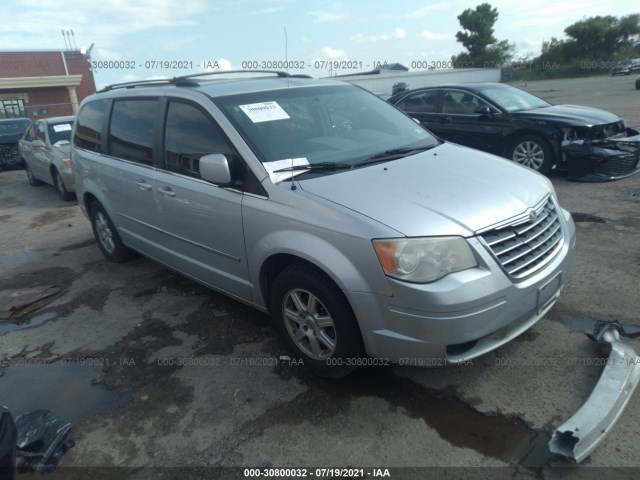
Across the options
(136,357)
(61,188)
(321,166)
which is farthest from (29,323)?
(61,188)

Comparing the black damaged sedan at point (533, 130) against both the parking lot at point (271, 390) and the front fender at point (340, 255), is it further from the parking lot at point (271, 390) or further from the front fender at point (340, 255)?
the front fender at point (340, 255)

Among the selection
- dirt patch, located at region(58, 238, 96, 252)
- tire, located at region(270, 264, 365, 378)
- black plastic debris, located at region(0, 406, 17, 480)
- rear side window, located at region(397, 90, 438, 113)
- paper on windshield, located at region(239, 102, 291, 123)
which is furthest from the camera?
rear side window, located at region(397, 90, 438, 113)

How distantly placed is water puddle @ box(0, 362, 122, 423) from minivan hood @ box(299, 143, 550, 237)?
6.44ft

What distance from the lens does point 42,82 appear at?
31828mm

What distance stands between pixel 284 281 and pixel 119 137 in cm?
271

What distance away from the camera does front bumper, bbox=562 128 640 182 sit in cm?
684

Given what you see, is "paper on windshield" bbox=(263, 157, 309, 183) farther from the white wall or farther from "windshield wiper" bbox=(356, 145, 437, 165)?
the white wall

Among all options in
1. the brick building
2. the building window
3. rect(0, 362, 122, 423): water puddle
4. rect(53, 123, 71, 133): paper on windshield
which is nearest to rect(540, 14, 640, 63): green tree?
the brick building

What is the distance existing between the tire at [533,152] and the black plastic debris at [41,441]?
271 inches

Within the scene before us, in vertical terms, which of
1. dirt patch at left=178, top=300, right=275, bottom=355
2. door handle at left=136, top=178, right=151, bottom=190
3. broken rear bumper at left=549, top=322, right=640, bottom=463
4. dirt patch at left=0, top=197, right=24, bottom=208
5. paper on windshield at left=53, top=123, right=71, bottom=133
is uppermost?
paper on windshield at left=53, top=123, right=71, bottom=133

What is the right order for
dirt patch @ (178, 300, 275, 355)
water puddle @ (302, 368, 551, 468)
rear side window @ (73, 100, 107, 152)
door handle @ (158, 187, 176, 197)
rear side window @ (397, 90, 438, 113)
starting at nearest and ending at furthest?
water puddle @ (302, 368, 551, 468) < dirt patch @ (178, 300, 275, 355) < door handle @ (158, 187, 176, 197) < rear side window @ (73, 100, 107, 152) < rear side window @ (397, 90, 438, 113)

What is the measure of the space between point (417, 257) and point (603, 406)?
1.26 m

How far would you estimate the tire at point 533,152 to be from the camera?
7230 mm

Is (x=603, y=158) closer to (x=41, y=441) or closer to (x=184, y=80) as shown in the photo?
(x=184, y=80)
